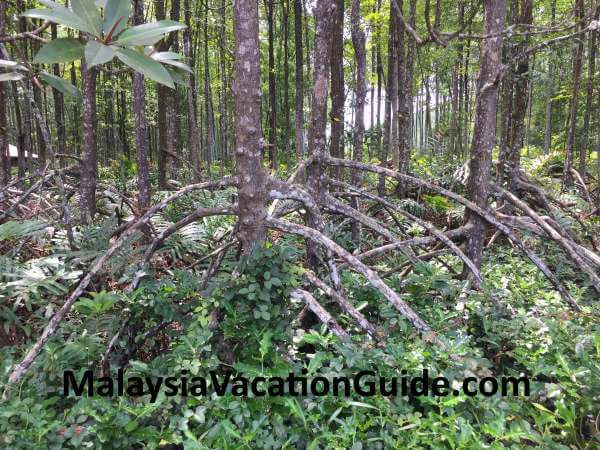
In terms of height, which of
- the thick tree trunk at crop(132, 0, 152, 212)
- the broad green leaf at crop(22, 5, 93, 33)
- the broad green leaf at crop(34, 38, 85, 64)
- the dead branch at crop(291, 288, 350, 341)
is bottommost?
the dead branch at crop(291, 288, 350, 341)

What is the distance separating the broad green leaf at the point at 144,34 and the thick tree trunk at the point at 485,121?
3.27 m

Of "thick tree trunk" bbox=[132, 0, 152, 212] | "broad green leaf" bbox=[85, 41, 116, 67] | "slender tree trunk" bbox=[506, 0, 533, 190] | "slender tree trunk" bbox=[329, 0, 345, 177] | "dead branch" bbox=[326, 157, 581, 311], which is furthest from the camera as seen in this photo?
"slender tree trunk" bbox=[329, 0, 345, 177]

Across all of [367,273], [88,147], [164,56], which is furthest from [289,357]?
[88,147]

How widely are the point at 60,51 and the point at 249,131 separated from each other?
4.83ft

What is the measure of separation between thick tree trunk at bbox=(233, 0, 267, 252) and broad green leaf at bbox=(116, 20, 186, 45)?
1.36m

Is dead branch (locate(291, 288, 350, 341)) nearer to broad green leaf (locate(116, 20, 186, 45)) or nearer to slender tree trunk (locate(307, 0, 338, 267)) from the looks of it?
slender tree trunk (locate(307, 0, 338, 267))

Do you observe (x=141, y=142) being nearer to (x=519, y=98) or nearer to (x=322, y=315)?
(x=322, y=315)

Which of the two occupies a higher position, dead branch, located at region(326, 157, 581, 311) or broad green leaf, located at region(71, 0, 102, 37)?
broad green leaf, located at region(71, 0, 102, 37)

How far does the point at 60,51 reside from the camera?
137 centimetres

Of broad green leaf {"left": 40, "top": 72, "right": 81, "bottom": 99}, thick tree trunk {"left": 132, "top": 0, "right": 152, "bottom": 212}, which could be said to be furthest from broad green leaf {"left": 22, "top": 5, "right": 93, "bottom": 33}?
thick tree trunk {"left": 132, "top": 0, "right": 152, "bottom": 212}

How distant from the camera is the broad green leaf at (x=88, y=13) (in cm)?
127

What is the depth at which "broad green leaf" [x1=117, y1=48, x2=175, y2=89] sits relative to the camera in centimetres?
130

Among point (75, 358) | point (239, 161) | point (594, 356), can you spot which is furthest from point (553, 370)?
point (75, 358)

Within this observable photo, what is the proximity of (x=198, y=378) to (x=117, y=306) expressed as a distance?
4.97 ft
